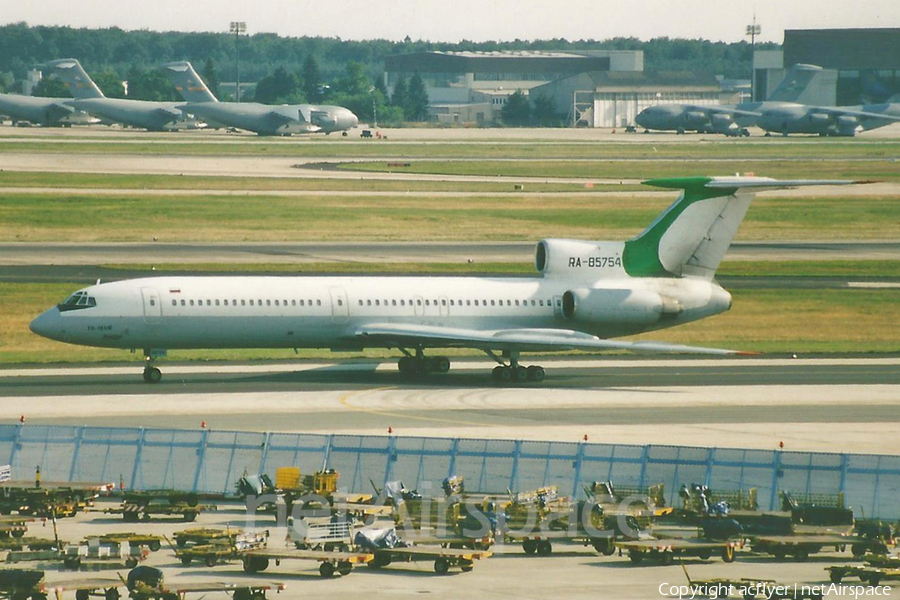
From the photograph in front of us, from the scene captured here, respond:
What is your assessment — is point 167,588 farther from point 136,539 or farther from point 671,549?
point 671,549

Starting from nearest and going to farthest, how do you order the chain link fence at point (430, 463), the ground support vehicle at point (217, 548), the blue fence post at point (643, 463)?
the ground support vehicle at point (217, 548)
the chain link fence at point (430, 463)
the blue fence post at point (643, 463)

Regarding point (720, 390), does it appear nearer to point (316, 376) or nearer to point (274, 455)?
point (316, 376)

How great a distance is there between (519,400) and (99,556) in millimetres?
24100

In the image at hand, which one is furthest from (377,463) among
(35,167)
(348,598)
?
(35,167)

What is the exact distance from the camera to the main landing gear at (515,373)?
56.3 m

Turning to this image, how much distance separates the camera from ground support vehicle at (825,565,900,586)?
28.7 m

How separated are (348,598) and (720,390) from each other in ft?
96.0

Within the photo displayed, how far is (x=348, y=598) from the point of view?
1086 inches

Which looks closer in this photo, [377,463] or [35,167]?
[377,463]

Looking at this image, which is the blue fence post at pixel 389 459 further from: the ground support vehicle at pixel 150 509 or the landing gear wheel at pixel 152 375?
the landing gear wheel at pixel 152 375

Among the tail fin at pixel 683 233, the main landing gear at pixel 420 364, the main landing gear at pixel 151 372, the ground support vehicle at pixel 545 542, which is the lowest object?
the main landing gear at pixel 420 364

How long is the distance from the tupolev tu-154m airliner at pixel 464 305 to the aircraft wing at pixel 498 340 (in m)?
0.05

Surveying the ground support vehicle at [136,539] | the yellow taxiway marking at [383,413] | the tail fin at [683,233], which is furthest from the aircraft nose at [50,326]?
the ground support vehicle at [136,539]

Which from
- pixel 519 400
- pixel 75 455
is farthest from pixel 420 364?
pixel 75 455
